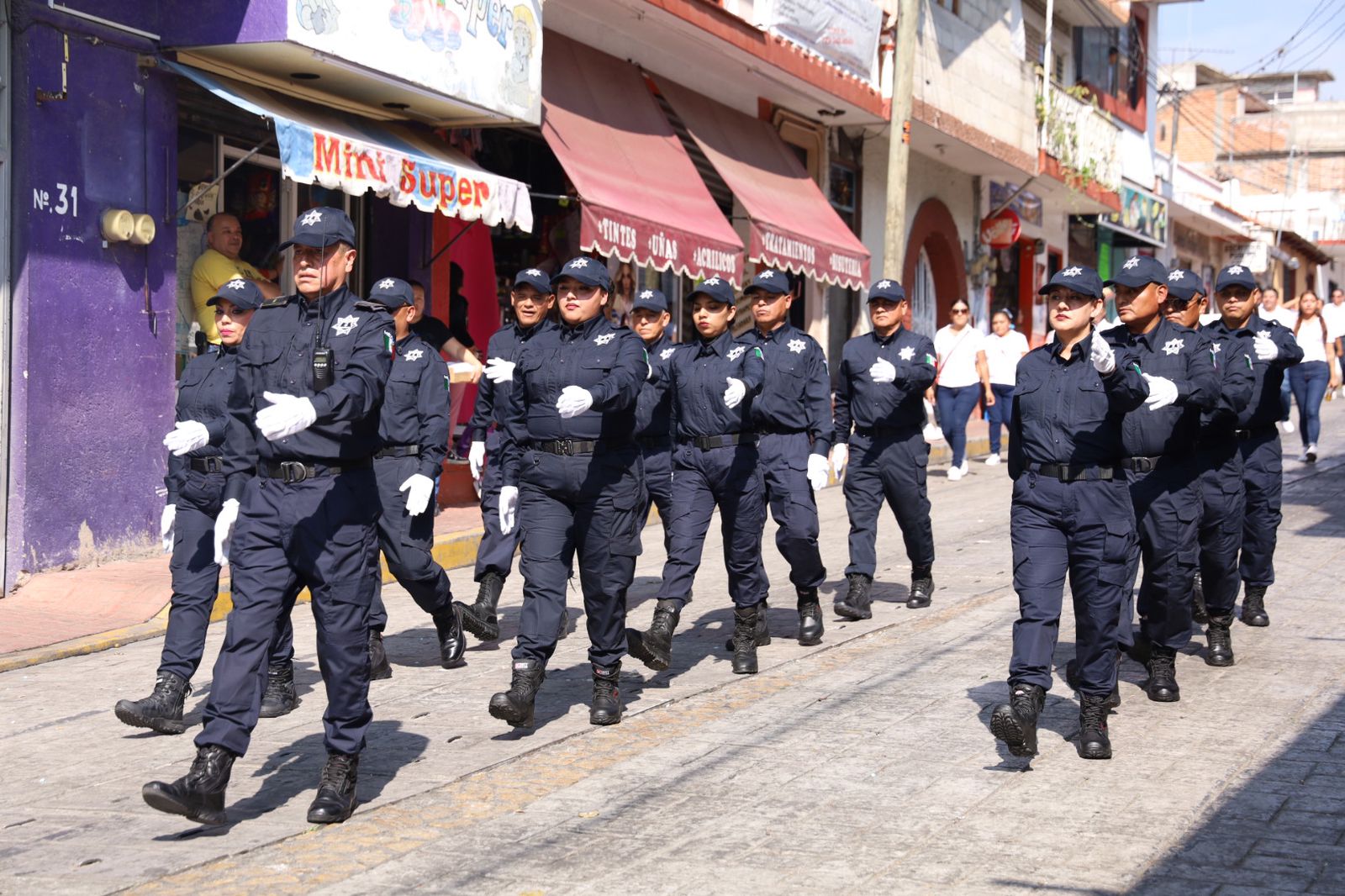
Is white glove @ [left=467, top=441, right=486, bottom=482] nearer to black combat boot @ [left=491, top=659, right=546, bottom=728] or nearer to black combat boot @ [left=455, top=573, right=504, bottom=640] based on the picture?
black combat boot @ [left=455, top=573, right=504, bottom=640]

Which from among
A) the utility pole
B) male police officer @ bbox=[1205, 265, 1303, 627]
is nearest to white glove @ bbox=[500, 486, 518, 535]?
male police officer @ bbox=[1205, 265, 1303, 627]

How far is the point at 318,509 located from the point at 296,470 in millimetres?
156

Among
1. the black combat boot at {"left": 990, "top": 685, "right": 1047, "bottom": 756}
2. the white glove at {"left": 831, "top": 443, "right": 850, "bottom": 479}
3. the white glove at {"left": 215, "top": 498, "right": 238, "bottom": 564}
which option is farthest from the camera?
the white glove at {"left": 831, "top": 443, "right": 850, "bottom": 479}

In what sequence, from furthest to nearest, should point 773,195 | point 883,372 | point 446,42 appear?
point 773,195, point 446,42, point 883,372

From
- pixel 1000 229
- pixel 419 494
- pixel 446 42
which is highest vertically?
pixel 1000 229

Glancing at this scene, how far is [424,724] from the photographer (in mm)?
7145

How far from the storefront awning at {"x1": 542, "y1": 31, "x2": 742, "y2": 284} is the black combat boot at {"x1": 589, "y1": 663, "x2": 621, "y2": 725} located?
24.5ft

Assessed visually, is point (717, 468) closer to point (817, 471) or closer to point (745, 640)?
point (817, 471)

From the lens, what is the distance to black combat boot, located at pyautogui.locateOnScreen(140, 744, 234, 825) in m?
5.30

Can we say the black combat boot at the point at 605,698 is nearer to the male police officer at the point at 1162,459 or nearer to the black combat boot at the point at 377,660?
the black combat boot at the point at 377,660

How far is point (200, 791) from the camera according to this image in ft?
17.6

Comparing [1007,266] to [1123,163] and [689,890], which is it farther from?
[689,890]

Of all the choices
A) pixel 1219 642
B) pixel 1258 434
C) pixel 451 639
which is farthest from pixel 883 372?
pixel 451 639

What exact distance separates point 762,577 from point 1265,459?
2.94 m
